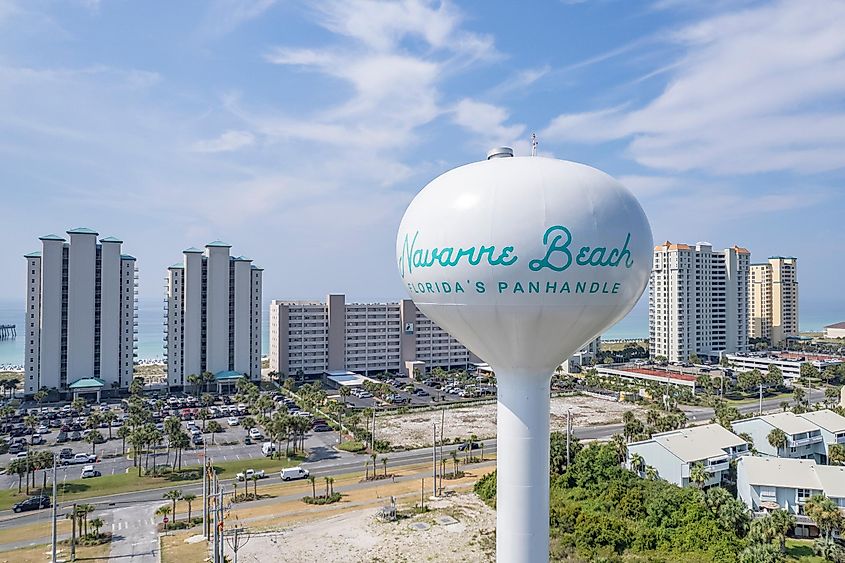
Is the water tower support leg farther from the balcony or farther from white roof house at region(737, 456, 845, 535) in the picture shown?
the balcony

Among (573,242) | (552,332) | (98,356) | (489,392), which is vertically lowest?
(489,392)

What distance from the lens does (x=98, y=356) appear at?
81.7 metres

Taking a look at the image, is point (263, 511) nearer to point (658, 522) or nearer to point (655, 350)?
point (658, 522)

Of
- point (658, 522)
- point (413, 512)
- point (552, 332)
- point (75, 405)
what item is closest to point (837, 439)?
point (658, 522)

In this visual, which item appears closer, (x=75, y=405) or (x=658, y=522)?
(x=658, y=522)

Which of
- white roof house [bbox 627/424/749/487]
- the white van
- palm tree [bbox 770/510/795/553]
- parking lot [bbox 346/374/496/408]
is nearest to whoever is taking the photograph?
palm tree [bbox 770/510/795/553]

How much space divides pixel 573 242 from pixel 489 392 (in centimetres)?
7287

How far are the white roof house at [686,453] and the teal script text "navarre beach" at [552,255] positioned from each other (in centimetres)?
2909

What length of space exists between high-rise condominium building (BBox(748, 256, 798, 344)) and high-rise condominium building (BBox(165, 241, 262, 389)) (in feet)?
417

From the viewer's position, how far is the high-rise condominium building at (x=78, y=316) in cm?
7881

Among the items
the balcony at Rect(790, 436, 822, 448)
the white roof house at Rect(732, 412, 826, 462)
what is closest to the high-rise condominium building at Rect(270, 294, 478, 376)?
the white roof house at Rect(732, 412, 826, 462)

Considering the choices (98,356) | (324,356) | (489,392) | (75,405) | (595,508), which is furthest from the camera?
(324,356)

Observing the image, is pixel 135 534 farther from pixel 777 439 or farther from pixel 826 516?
pixel 777 439

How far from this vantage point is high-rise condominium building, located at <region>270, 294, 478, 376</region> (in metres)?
97.7
